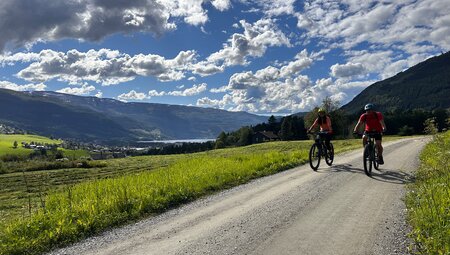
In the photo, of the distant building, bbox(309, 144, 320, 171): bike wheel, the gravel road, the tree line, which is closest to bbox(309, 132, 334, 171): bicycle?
bbox(309, 144, 320, 171): bike wheel

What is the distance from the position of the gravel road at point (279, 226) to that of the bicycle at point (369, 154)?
71.5 inches

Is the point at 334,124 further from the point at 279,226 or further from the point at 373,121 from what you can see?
the point at 279,226

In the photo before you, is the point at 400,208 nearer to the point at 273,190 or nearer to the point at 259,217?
the point at 259,217

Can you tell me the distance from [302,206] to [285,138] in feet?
410

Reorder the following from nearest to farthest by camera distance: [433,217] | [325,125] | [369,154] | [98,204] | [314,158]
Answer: [433,217]
[98,204]
[369,154]
[314,158]
[325,125]

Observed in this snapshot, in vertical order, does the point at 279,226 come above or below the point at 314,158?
below

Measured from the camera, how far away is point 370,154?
13.9m

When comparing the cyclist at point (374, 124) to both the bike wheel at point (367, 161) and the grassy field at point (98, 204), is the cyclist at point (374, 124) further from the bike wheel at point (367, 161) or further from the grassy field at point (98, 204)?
the grassy field at point (98, 204)

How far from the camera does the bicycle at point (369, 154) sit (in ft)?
44.3

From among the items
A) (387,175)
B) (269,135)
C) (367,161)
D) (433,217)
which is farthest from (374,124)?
(269,135)

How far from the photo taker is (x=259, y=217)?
8305 mm

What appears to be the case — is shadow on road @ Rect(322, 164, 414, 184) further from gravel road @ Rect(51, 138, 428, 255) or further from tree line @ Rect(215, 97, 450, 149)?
tree line @ Rect(215, 97, 450, 149)

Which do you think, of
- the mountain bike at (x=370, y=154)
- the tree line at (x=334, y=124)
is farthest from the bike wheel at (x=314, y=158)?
the tree line at (x=334, y=124)

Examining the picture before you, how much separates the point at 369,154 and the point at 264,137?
142503 millimetres
